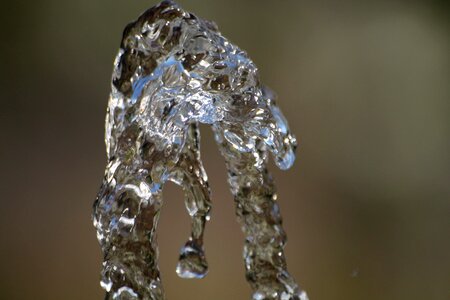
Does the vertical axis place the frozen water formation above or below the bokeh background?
below

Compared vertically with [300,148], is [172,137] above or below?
below

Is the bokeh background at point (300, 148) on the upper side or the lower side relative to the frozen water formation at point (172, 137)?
upper

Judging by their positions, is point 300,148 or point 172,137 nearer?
point 172,137

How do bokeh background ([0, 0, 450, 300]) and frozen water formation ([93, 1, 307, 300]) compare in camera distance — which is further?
bokeh background ([0, 0, 450, 300])

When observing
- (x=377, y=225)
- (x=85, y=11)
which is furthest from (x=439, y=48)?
(x=85, y=11)
